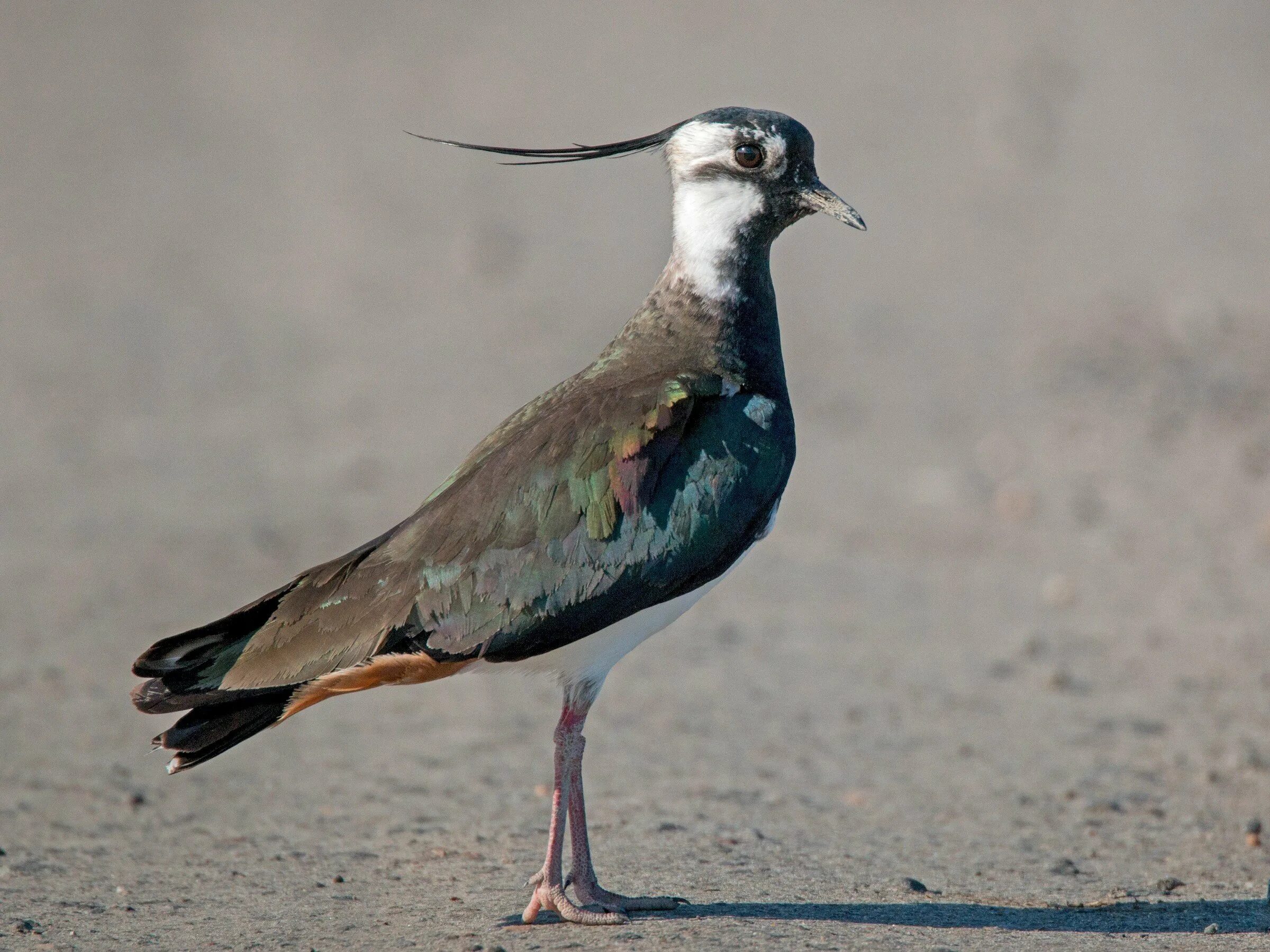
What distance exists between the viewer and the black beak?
20.5ft

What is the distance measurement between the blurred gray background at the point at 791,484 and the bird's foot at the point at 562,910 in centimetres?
24

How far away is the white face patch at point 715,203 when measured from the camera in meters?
6.24

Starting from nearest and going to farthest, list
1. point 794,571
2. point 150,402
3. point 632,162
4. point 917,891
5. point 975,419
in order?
point 917,891 → point 794,571 → point 975,419 → point 150,402 → point 632,162

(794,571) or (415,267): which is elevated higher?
(415,267)

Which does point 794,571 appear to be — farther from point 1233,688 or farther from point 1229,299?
point 1229,299

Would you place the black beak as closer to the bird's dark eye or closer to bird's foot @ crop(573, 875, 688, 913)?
the bird's dark eye

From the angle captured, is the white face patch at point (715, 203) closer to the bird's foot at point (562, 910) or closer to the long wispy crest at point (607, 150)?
the long wispy crest at point (607, 150)

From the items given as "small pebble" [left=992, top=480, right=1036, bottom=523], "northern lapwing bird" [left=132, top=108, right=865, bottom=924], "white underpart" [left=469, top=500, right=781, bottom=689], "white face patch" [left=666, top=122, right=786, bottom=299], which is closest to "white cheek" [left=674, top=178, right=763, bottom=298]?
"white face patch" [left=666, top=122, right=786, bottom=299]

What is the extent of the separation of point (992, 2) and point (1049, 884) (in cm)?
1580

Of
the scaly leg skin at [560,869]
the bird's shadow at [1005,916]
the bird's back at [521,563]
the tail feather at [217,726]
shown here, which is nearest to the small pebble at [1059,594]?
the bird's shadow at [1005,916]

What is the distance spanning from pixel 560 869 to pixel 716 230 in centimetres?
245

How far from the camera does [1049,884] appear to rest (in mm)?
6574

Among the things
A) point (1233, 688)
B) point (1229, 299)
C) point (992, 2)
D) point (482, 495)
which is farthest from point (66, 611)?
point (992, 2)

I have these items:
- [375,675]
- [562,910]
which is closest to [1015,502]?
[562,910]
